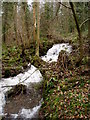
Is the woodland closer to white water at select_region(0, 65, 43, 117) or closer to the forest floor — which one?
the forest floor

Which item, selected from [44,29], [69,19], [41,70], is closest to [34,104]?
[41,70]

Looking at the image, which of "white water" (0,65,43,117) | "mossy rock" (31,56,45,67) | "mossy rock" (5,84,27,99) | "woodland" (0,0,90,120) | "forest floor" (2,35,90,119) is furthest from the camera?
"mossy rock" (31,56,45,67)

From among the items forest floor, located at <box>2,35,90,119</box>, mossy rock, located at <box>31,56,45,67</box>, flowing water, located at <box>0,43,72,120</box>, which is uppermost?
mossy rock, located at <box>31,56,45,67</box>

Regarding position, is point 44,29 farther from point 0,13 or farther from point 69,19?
point 0,13

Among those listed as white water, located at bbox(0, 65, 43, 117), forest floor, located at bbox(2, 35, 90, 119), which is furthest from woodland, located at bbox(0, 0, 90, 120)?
white water, located at bbox(0, 65, 43, 117)

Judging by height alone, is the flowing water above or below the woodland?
below

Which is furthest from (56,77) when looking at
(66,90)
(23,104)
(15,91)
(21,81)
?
(21,81)

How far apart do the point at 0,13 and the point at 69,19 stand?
10043 millimetres

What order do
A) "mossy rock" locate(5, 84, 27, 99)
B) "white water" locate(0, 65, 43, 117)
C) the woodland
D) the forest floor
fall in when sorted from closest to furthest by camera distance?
the forest floor
the woodland
"white water" locate(0, 65, 43, 117)
"mossy rock" locate(5, 84, 27, 99)

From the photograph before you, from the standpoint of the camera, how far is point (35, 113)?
6.68m

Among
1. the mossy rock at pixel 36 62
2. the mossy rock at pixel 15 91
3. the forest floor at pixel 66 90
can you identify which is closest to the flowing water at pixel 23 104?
the mossy rock at pixel 15 91

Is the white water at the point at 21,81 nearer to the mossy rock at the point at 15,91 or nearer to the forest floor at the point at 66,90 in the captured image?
the mossy rock at the point at 15,91

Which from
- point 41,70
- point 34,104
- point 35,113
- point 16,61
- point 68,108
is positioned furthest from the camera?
point 16,61

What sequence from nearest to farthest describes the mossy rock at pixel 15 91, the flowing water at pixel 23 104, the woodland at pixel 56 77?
1. the woodland at pixel 56 77
2. the flowing water at pixel 23 104
3. the mossy rock at pixel 15 91
